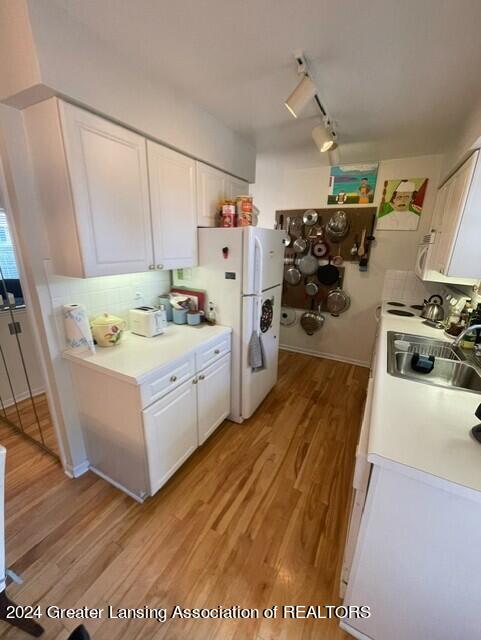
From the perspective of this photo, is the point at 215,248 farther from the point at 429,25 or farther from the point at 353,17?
the point at 429,25

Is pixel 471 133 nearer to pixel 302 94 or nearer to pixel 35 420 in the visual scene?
pixel 302 94

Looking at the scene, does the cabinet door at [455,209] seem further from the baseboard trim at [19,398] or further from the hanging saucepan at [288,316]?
A: the baseboard trim at [19,398]

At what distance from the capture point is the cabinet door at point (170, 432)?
1428mm

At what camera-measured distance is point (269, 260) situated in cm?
214

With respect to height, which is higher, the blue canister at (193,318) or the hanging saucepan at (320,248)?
the hanging saucepan at (320,248)

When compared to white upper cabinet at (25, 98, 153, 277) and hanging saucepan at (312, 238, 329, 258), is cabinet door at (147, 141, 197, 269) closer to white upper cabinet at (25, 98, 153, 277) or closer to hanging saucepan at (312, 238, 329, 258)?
white upper cabinet at (25, 98, 153, 277)

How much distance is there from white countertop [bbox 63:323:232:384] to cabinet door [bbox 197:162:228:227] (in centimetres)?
88

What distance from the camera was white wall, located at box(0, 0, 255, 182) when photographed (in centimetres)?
102

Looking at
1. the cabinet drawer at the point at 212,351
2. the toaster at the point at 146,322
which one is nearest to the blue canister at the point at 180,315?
the toaster at the point at 146,322

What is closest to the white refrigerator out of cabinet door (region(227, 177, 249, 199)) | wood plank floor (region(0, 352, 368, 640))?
wood plank floor (region(0, 352, 368, 640))

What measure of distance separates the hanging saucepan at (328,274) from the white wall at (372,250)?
129mm

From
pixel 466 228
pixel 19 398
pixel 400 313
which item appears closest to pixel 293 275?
pixel 400 313

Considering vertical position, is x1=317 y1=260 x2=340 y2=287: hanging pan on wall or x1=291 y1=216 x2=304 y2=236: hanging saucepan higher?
x1=291 y1=216 x2=304 y2=236: hanging saucepan

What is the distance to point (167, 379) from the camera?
146cm
